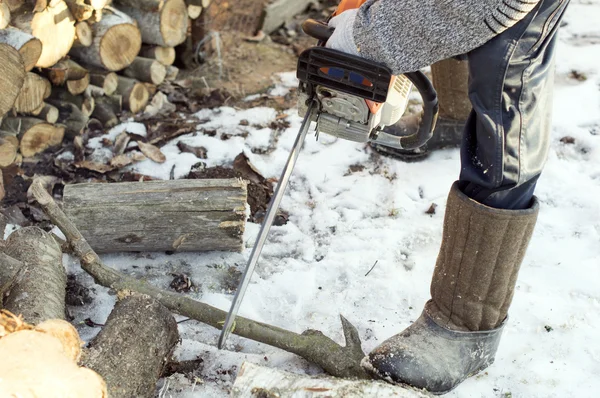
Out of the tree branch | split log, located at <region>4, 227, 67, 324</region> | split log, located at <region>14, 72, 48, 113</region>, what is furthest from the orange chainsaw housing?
split log, located at <region>14, 72, 48, 113</region>

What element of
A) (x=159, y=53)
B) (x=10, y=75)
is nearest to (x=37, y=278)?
(x=10, y=75)

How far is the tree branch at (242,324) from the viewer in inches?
83.4

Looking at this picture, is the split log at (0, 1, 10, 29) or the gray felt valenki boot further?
the split log at (0, 1, 10, 29)

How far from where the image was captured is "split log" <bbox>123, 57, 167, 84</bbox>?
12.4ft

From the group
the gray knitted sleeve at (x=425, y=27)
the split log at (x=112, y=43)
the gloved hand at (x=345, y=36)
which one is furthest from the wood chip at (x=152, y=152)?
the gray knitted sleeve at (x=425, y=27)

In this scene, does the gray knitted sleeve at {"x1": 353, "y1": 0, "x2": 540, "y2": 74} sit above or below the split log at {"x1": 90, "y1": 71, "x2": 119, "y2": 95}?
above

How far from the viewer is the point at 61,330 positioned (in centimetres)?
178

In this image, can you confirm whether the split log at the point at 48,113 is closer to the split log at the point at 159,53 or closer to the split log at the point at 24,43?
the split log at the point at 24,43

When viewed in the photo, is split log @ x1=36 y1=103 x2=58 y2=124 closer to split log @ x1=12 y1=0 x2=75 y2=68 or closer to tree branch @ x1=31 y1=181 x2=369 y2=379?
split log @ x1=12 y1=0 x2=75 y2=68

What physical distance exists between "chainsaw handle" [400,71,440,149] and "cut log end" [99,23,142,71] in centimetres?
195

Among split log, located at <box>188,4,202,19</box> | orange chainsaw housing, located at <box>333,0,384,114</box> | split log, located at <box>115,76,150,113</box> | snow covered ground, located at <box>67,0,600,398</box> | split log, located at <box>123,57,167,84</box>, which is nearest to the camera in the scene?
orange chainsaw housing, located at <box>333,0,384,114</box>

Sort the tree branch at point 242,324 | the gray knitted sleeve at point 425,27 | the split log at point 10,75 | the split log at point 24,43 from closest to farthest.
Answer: the gray knitted sleeve at point 425,27, the tree branch at point 242,324, the split log at point 10,75, the split log at point 24,43

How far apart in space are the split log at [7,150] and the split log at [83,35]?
2.04 ft

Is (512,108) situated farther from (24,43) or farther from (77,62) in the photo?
(77,62)
